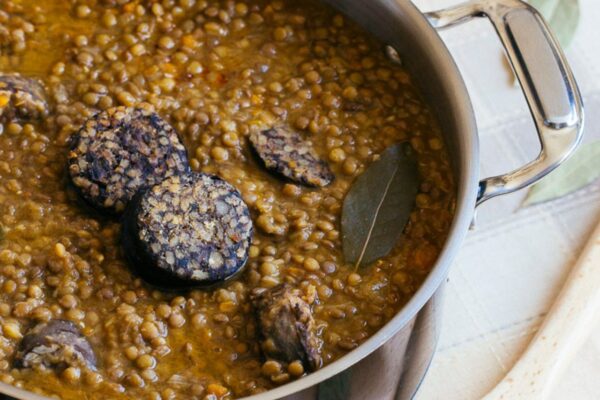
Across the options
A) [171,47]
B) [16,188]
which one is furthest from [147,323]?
[171,47]

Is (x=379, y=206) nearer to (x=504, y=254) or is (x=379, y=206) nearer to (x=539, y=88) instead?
(x=539, y=88)

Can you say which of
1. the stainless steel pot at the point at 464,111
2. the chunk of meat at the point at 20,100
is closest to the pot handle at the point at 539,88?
the stainless steel pot at the point at 464,111

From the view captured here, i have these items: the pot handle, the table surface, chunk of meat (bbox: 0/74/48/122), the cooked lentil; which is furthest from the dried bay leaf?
chunk of meat (bbox: 0/74/48/122)

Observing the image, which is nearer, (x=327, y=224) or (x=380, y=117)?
(x=327, y=224)

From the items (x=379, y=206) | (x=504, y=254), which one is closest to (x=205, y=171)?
(x=379, y=206)

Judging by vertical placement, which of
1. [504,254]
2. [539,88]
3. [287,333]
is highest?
[539,88]

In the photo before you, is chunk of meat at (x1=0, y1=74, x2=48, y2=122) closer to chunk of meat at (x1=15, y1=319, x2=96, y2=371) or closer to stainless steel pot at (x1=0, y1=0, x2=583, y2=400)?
chunk of meat at (x1=15, y1=319, x2=96, y2=371)

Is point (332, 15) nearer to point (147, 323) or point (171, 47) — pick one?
point (171, 47)
